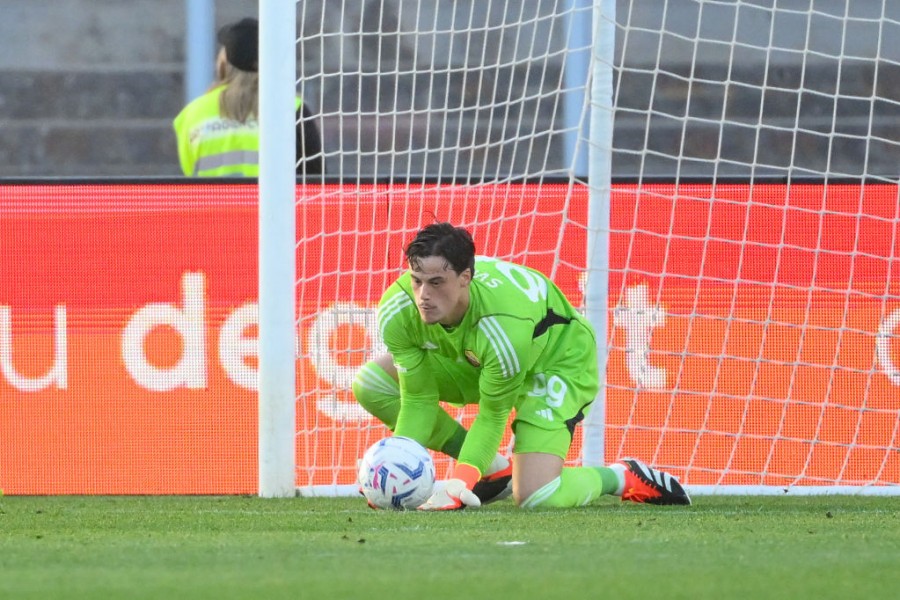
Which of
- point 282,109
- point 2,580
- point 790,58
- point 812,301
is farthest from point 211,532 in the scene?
point 790,58

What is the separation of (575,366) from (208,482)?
5.96 ft

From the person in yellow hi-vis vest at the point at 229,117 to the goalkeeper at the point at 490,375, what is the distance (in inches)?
61.3

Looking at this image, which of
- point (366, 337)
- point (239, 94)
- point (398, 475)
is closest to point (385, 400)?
point (366, 337)

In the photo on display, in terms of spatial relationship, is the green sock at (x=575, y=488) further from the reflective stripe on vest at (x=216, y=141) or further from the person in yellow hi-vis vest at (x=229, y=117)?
the reflective stripe on vest at (x=216, y=141)

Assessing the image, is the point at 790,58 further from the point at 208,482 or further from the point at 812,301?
→ the point at 208,482

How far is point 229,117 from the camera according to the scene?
7.35 metres

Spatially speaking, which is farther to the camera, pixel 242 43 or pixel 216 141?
pixel 216 141

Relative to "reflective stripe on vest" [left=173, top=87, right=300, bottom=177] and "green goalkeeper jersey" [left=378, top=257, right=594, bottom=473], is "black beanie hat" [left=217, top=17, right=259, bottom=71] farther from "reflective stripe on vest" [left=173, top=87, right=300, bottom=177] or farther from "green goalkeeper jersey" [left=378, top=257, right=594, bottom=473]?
"green goalkeeper jersey" [left=378, top=257, right=594, bottom=473]

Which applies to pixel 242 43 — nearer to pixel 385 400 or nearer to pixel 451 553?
pixel 385 400

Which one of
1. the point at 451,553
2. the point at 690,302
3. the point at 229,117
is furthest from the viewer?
the point at 229,117

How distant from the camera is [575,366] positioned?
575 centimetres

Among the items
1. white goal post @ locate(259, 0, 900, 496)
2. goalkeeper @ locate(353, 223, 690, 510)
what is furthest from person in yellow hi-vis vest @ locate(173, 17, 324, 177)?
goalkeeper @ locate(353, 223, 690, 510)

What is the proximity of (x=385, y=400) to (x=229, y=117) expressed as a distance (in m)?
1.93

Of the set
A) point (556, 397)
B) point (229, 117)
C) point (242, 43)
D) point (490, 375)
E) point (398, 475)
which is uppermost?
point (242, 43)
